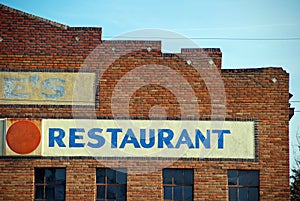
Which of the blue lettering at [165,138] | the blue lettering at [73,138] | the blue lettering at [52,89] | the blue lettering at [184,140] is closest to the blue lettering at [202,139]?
the blue lettering at [184,140]

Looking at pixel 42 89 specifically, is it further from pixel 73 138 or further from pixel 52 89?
pixel 73 138

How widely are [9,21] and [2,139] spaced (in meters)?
3.82

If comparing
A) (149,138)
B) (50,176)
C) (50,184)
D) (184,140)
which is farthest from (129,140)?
(50,184)

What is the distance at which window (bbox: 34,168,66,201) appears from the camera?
1677 cm

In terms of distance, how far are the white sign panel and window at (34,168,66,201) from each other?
585 millimetres

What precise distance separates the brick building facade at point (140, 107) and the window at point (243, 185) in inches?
1.2

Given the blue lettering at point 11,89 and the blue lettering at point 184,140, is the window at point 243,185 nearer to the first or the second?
the blue lettering at point 184,140

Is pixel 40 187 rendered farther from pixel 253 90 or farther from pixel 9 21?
pixel 253 90

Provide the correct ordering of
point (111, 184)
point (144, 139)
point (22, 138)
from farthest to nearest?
point (144, 139) → point (111, 184) → point (22, 138)

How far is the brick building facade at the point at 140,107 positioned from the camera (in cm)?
1680

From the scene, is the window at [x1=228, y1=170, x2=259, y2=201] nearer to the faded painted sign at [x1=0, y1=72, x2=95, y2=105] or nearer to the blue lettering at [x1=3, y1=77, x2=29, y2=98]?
the faded painted sign at [x1=0, y1=72, x2=95, y2=105]

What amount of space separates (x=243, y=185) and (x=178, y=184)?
6.75ft

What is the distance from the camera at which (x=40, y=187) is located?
1678 cm

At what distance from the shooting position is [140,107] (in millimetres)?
17141
